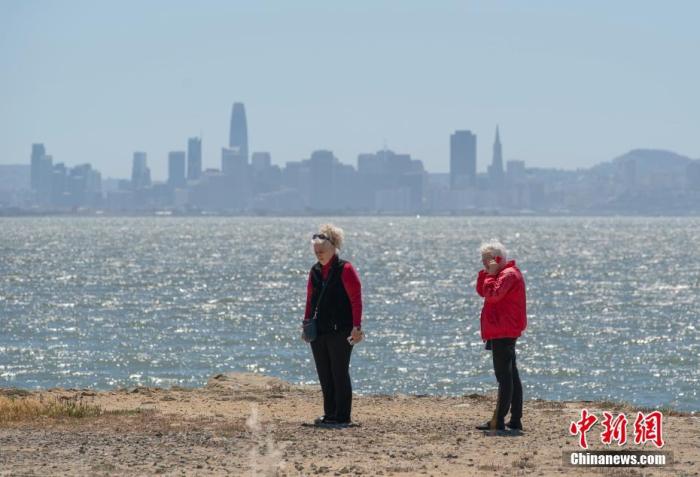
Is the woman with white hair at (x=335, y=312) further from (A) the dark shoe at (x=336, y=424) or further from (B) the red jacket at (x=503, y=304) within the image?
(B) the red jacket at (x=503, y=304)

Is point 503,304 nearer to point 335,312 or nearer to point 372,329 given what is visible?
point 335,312

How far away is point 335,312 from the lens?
1198cm

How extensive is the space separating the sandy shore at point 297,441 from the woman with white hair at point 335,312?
364mm

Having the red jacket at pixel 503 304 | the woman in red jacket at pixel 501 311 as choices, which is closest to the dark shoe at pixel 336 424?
the woman in red jacket at pixel 501 311

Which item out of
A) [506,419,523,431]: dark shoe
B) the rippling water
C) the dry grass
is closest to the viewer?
[506,419,523,431]: dark shoe

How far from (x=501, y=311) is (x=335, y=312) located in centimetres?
151

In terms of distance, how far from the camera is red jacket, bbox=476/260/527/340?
11.4m

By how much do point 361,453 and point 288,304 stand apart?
3985 centimetres

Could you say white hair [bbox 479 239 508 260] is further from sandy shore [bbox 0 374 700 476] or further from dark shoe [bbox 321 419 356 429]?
dark shoe [bbox 321 419 356 429]

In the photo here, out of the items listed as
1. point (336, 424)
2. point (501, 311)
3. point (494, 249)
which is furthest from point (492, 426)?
point (494, 249)

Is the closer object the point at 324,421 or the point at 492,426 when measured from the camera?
the point at 492,426

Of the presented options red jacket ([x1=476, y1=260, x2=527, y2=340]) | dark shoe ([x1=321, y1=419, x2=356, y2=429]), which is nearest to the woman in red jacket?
red jacket ([x1=476, y1=260, x2=527, y2=340])

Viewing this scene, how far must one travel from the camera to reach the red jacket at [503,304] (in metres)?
11.4

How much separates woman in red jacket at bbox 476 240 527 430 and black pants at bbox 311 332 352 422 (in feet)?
4.33
